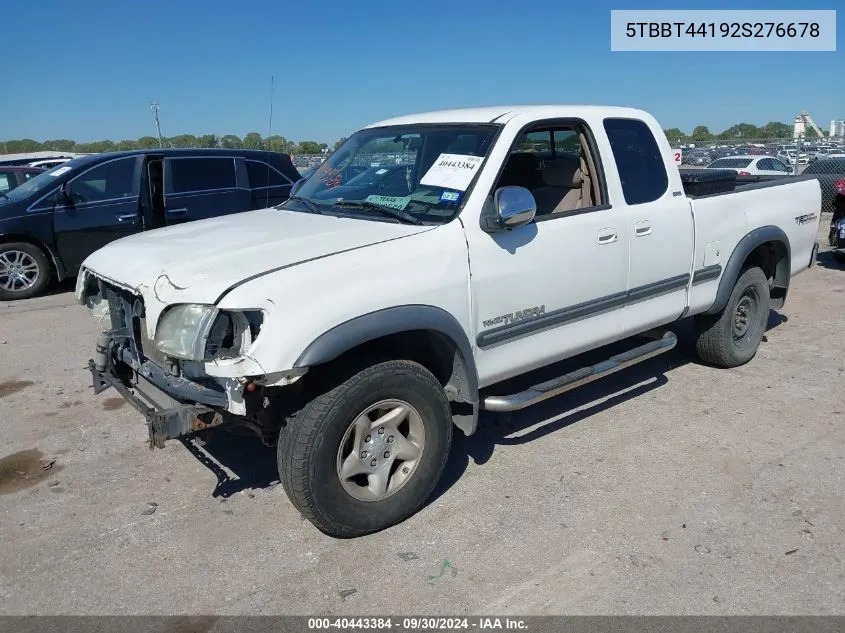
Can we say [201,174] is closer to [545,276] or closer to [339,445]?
[545,276]

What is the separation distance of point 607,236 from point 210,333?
96.5 inches

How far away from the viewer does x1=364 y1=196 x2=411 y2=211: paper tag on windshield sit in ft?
13.0

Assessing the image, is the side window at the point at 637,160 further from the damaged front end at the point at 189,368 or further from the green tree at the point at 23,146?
the green tree at the point at 23,146

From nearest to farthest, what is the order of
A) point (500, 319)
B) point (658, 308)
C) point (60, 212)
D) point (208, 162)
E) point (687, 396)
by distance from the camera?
point (500, 319)
point (658, 308)
point (687, 396)
point (60, 212)
point (208, 162)

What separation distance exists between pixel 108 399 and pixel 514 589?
365cm

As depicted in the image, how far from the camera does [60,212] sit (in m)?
9.11

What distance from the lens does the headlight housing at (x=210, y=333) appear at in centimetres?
301

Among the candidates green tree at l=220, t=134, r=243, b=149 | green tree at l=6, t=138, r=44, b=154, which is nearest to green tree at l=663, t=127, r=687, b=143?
green tree at l=220, t=134, r=243, b=149

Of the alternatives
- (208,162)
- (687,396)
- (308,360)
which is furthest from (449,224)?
(208,162)

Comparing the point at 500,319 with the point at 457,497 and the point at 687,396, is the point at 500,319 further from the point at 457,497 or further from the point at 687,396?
the point at 687,396

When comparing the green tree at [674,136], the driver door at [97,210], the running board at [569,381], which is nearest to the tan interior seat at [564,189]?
the running board at [569,381]

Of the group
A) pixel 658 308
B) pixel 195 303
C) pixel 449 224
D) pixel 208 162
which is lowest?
pixel 658 308

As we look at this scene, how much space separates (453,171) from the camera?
393cm

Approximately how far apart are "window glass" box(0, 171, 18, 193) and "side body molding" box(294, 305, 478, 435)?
10.7 meters
